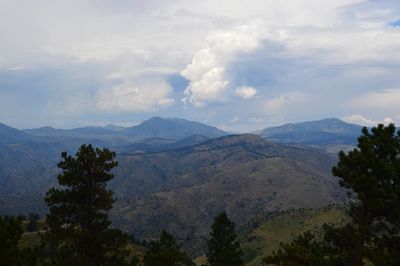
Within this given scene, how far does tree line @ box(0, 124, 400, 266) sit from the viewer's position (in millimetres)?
31172

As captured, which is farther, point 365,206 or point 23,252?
point 365,206

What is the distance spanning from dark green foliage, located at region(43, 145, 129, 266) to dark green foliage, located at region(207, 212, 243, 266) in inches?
1248

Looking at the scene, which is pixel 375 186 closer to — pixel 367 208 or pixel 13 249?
pixel 367 208

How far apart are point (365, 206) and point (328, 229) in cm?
336

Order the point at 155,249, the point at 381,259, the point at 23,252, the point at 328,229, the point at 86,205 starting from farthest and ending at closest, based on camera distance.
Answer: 1. the point at 155,249
2. the point at 86,205
3. the point at 328,229
4. the point at 381,259
5. the point at 23,252

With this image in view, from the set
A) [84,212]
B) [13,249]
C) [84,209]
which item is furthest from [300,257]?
[13,249]

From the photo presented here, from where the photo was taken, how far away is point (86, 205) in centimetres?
3897

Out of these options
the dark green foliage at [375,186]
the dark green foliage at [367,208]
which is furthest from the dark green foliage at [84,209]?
the dark green foliage at [375,186]

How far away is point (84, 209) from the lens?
38.8m

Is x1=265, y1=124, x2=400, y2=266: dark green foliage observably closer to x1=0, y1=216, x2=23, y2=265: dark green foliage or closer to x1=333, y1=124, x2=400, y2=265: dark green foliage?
x1=333, y1=124, x2=400, y2=265: dark green foliage

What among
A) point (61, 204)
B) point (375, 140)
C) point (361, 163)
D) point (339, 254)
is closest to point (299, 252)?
point (339, 254)

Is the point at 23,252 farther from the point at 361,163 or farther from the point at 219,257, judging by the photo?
the point at 219,257

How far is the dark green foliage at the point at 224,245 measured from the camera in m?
69.2

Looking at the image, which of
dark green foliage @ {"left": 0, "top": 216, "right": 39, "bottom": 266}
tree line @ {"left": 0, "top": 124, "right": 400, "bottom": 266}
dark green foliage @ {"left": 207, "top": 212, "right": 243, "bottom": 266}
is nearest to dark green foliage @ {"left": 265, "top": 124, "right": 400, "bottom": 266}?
tree line @ {"left": 0, "top": 124, "right": 400, "bottom": 266}
